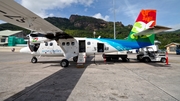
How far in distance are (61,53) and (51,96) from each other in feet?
27.7

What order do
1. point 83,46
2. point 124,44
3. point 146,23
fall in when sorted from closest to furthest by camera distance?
1. point 83,46
2. point 124,44
3. point 146,23

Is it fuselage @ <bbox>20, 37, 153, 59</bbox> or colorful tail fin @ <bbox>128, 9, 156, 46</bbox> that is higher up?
colorful tail fin @ <bbox>128, 9, 156, 46</bbox>

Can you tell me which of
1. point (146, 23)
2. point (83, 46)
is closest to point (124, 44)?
point (146, 23)

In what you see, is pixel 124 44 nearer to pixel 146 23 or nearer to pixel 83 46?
pixel 146 23

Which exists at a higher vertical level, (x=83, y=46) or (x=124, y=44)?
(x=124, y=44)

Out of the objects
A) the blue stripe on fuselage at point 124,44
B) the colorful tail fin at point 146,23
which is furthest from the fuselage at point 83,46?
the colorful tail fin at point 146,23

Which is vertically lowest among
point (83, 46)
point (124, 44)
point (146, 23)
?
point (83, 46)

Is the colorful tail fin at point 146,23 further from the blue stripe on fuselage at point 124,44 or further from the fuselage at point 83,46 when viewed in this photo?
the fuselage at point 83,46

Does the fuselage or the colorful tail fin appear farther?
the colorful tail fin

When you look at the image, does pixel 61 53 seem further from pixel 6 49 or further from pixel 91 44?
pixel 6 49

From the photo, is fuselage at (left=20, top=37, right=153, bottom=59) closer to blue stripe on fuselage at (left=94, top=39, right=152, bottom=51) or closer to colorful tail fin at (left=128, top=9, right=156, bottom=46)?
blue stripe on fuselage at (left=94, top=39, right=152, bottom=51)

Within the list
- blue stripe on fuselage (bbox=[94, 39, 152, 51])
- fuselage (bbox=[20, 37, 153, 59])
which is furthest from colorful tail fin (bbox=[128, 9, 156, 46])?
fuselage (bbox=[20, 37, 153, 59])

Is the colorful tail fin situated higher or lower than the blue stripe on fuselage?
higher

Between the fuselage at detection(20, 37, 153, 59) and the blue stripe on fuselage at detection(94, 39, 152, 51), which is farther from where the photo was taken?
the blue stripe on fuselage at detection(94, 39, 152, 51)
